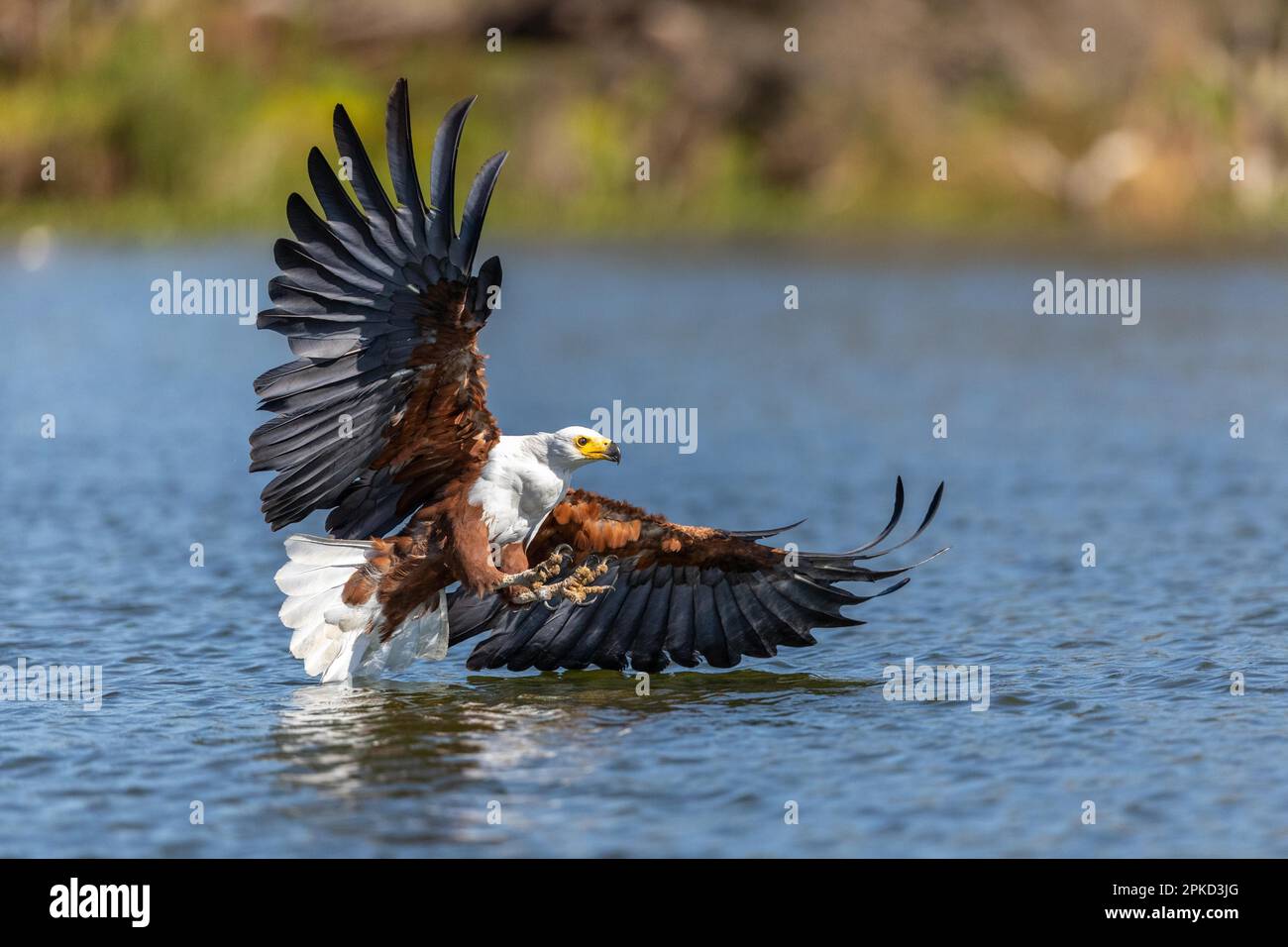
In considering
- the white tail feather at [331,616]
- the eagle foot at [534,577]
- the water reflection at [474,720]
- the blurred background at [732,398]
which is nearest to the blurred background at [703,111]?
the blurred background at [732,398]

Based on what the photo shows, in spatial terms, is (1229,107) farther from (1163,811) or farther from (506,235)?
(1163,811)

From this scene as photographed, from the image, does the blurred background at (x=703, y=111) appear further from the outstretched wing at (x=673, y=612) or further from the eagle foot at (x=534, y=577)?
the eagle foot at (x=534, y=577)

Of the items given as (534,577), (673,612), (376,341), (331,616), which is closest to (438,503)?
(534,577)

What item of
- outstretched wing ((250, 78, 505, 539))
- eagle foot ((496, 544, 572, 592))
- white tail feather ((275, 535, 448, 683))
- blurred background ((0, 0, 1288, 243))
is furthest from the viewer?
blurred background ((0, 0, 1288, 243))

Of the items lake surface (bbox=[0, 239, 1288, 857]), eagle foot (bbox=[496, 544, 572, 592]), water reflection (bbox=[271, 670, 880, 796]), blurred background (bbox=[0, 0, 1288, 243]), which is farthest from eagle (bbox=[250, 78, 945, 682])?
blurred background (bbox=[0, 0, 1288, 243])

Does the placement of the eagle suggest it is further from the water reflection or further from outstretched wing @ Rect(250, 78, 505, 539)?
the water reflection
